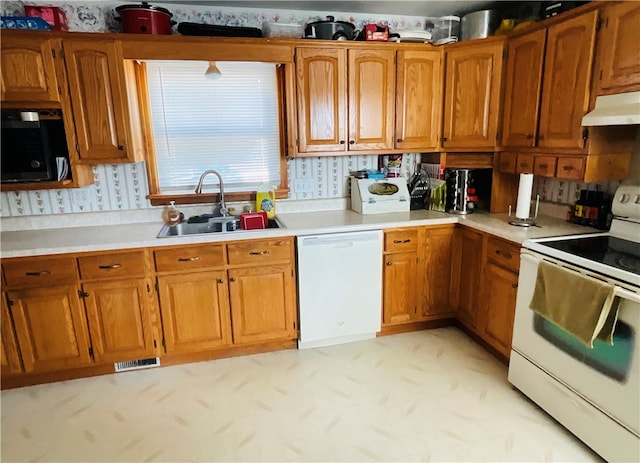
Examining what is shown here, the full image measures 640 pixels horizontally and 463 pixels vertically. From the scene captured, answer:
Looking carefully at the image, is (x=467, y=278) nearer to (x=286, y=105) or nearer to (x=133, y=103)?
(x=286, y=105)

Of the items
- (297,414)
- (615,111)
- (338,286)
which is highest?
(615,111)

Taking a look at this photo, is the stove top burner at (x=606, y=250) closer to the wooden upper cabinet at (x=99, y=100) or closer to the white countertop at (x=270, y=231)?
the white countertop at (x=270, y=231)

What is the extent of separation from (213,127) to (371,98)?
1.23 meters

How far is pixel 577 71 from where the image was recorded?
84.4 inches

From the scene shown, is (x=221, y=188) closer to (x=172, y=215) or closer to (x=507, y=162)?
(x=172, y=215)

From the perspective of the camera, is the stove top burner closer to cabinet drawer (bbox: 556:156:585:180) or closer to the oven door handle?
the oven door handle

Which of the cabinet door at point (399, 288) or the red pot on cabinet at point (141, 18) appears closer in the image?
the red pot on cabinet at point (141, 18)

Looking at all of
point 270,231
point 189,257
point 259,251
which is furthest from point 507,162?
point 189,257

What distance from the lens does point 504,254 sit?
2.42 m

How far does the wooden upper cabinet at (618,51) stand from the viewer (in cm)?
185

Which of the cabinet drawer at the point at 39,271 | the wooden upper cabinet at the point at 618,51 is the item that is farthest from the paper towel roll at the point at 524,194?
the cabinet drawer at the point at 39,271

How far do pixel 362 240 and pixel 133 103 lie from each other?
184 centimetres

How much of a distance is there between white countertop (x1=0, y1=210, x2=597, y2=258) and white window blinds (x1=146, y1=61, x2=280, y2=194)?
47 cm

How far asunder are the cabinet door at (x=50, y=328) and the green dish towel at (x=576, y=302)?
2.70 meters
